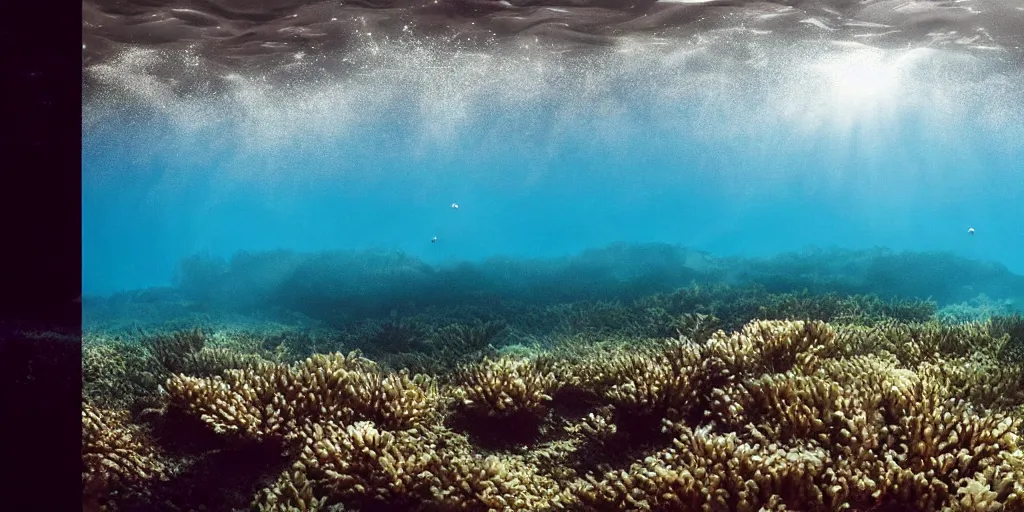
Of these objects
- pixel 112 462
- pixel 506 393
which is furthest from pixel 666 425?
pixel 112 462

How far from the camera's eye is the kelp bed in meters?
3.58

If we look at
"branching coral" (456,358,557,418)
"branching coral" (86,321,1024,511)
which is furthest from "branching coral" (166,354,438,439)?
"branching coral" (456,358,557,418)

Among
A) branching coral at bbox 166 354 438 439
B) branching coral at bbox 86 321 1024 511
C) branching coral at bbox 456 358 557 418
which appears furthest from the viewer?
branching coral at bbox 456 358 557 418

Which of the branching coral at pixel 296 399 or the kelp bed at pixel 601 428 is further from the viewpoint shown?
the branching coral at pixel 296 399

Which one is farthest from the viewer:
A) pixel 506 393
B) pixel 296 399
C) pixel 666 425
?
pixel 506 393

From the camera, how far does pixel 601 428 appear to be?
4.78 meters

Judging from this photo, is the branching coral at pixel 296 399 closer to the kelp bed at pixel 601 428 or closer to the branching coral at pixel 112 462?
the kelp bed at pixel 601 428

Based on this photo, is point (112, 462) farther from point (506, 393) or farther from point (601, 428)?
point (601, 428)

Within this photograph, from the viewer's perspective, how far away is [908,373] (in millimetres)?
4641

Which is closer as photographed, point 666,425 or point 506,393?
point 666,425

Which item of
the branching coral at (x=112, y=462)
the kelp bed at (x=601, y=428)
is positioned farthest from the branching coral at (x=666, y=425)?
the branching coral at (x=112, y=462)

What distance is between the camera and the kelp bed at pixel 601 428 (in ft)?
11.8

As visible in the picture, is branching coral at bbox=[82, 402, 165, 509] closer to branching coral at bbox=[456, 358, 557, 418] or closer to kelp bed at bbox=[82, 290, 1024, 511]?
kelp bed at bbox=[82, 290, 1024, 511]
